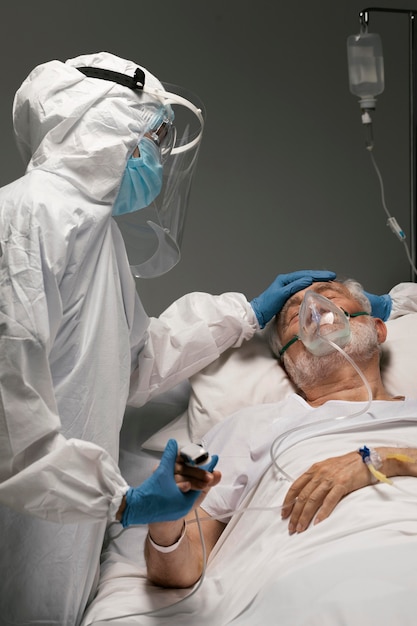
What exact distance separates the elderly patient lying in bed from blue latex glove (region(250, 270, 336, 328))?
24 mm

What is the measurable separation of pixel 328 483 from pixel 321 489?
2 cm

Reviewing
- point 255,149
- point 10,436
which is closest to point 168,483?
point 10,436

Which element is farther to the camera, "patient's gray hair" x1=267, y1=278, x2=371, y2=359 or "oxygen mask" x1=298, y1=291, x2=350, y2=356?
"patient's gray hair" x1=267, y1=278, x2=371, y2=359

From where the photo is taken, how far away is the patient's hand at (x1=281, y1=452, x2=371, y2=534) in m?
1.86

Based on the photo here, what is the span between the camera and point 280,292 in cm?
246

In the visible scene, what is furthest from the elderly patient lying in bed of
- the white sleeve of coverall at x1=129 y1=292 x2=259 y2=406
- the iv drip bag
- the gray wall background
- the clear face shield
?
the gray wall background

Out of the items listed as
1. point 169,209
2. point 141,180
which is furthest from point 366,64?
point 141,180

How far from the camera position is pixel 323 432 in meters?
2.13

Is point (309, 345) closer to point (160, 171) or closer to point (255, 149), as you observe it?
point (160, 171)

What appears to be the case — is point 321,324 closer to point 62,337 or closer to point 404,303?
point 404,303

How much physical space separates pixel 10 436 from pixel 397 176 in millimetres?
2448

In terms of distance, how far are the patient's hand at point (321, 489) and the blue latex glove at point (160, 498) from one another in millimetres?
413

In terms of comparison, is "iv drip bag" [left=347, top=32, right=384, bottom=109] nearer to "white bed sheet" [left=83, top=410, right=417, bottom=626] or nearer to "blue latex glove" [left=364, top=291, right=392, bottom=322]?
"blue latex glove" [left=364, top=291, right=392, bottom=322]

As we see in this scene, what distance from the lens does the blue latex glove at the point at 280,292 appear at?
2465 millimetres
